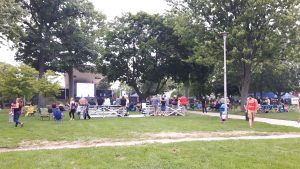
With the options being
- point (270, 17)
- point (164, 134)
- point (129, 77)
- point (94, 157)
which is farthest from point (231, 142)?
point (129, 77)

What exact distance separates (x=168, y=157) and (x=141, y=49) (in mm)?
41240

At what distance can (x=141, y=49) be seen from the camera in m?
50.8

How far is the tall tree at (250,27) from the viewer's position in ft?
105

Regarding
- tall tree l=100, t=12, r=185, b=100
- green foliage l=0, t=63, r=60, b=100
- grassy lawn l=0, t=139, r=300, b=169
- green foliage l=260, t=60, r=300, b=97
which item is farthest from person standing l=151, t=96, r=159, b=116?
green foliage l=260, t=60, r=300, b=97

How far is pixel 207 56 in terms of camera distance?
35.1 meters

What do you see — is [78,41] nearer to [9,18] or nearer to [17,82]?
[17,82]

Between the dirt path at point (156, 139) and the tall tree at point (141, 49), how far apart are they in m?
34.8

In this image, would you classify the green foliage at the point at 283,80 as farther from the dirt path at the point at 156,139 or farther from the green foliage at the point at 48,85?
the dirt path at the point at 156,139

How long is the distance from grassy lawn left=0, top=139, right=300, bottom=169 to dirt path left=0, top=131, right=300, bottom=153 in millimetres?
1389

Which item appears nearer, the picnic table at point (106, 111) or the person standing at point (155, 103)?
the picnic table at point (106, 111)

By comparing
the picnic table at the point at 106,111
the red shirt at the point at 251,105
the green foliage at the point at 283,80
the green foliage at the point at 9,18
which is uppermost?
the green foliage at the point at 9,18

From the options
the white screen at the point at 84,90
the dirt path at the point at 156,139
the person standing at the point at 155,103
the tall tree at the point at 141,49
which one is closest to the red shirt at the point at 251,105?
the dirt path at the point at 156,139

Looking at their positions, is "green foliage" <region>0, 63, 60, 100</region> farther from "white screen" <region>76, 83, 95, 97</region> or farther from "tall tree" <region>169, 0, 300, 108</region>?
"tall tree" <region>169, 0, 300, 108</region>

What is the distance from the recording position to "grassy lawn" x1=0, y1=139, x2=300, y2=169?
913cm
